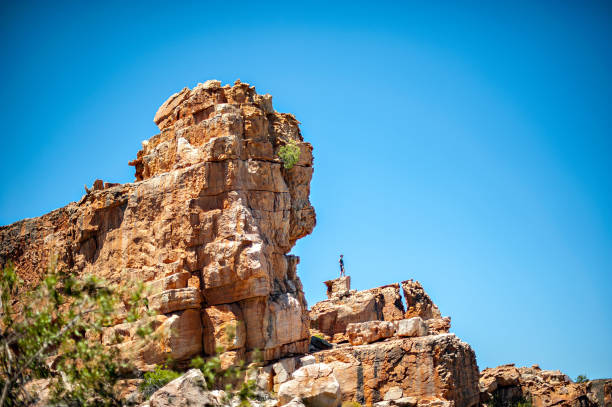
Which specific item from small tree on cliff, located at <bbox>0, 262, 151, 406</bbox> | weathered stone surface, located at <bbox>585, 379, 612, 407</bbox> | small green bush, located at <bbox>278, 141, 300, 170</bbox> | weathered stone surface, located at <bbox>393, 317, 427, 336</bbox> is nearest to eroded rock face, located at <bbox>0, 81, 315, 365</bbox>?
small green bush, located at <bbox>278, 141, 300, 170</bbox>

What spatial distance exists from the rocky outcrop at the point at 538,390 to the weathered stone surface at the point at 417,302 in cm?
742

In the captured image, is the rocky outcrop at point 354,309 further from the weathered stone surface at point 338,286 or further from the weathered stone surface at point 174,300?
the weathered stone surface at point 174,300

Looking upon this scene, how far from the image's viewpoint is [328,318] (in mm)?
50406

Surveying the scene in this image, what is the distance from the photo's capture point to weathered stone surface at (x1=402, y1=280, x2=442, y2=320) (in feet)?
167

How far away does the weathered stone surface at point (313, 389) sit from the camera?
100 feet

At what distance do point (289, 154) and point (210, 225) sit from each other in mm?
6310

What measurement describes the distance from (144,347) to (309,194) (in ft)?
42.3

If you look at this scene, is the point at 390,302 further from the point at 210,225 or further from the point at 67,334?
the point at 67,334

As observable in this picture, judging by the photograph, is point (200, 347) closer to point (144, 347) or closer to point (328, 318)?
→ point (144, 347)

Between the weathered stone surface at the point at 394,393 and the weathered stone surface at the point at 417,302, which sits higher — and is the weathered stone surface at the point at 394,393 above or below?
below

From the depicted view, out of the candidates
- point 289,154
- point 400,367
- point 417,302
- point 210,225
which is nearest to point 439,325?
point 417,302

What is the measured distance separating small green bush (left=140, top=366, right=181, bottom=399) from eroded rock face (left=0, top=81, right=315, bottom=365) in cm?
159

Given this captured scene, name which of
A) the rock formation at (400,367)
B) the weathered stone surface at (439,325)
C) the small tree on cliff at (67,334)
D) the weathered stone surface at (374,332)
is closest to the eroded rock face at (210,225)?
the rock formation at (400,367)

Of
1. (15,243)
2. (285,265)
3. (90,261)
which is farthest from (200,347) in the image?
(15,243)
